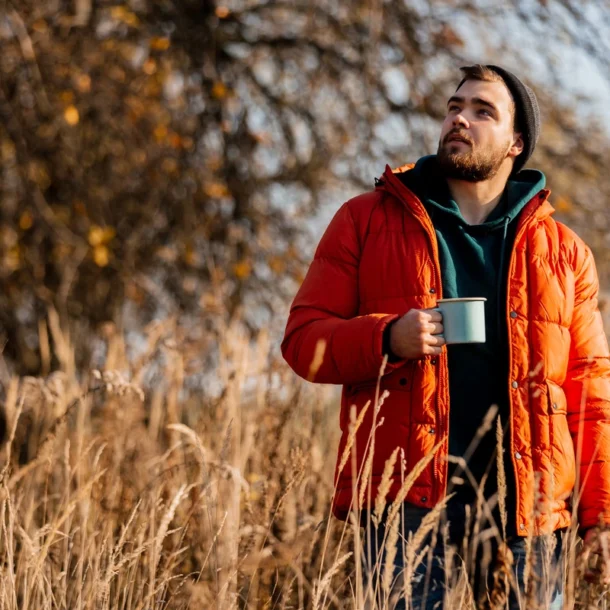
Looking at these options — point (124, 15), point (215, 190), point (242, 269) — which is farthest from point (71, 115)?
point (242, 269)

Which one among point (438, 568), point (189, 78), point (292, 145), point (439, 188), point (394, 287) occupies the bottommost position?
point (438, 568)

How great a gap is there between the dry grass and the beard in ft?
2.51

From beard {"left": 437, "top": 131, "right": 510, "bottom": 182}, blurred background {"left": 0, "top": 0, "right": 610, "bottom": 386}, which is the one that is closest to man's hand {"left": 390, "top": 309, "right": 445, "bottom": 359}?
beard {"left": 437, "top": 131, "right": 510, "bottom": 182}

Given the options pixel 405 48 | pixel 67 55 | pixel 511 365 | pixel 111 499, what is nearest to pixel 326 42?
pixel 405 48

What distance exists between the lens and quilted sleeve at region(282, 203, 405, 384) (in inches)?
91.7

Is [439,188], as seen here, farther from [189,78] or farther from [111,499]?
[189,78]

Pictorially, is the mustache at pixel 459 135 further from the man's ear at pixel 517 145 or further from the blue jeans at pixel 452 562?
the blue jeans at pixel 452 562

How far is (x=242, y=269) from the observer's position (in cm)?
616

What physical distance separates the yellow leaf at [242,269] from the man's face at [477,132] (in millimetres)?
3536

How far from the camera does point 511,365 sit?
241 cm

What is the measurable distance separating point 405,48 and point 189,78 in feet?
4.23

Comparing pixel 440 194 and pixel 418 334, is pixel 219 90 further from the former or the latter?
pixel 418 334

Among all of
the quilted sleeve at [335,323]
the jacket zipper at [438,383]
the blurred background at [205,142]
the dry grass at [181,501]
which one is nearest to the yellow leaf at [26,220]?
the blurred background at [205,142]

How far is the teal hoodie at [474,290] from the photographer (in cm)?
245
